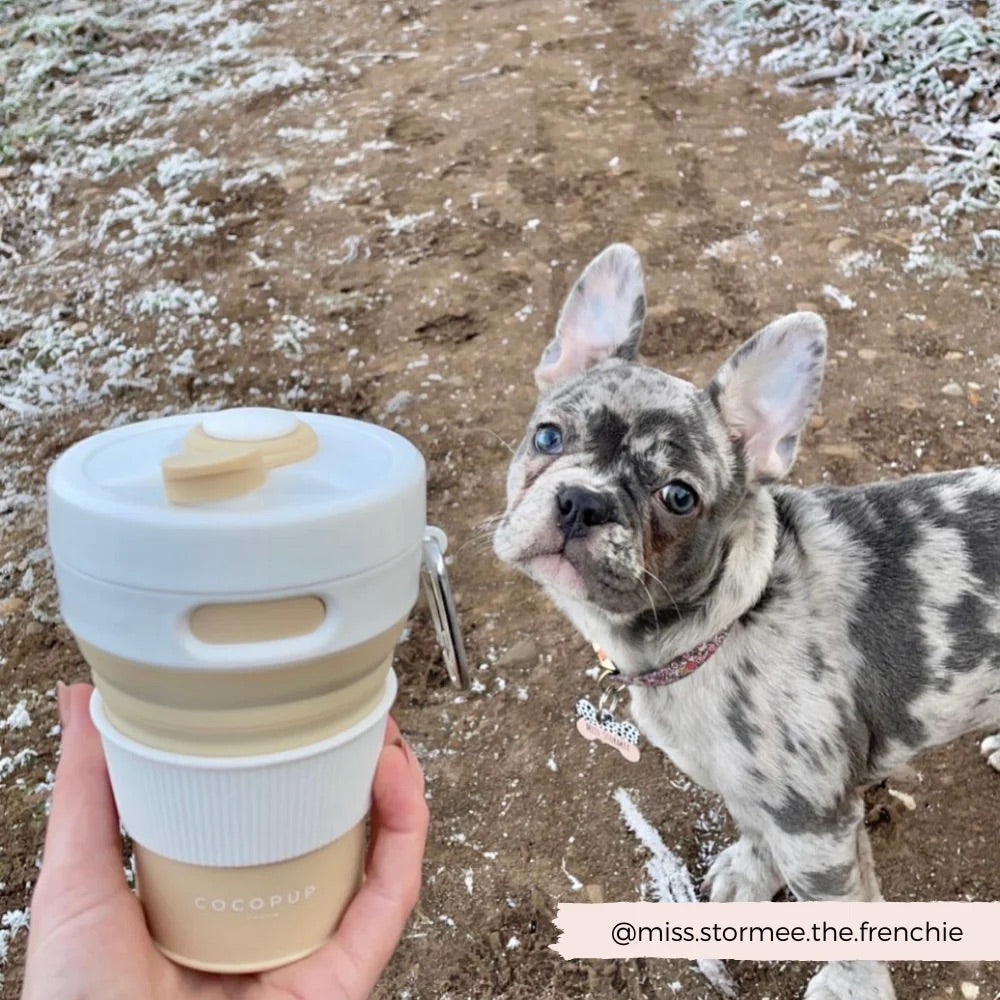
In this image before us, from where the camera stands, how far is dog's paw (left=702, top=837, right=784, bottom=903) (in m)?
3.18

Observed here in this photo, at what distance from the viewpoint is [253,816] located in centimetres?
151

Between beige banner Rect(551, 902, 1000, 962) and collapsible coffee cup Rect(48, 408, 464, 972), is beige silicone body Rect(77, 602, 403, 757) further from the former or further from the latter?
beige banner Rect(551, 902, 1000, 962)

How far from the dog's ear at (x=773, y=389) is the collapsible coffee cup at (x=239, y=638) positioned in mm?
1419

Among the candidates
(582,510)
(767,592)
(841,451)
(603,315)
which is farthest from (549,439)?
(841,451)

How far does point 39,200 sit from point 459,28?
4.26 m

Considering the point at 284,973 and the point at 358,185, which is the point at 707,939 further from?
the point at 358,185

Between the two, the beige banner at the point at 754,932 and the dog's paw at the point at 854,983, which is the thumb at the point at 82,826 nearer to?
the beige banner at the point at 754,932

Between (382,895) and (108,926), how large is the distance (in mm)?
504

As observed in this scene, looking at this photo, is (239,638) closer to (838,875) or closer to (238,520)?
(238,520)

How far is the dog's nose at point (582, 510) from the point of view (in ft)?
8.04

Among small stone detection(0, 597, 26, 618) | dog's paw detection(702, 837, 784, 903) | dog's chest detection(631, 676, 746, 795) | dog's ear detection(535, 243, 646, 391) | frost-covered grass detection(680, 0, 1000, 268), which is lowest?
dog's paw detection(702, 837, 784, 903)

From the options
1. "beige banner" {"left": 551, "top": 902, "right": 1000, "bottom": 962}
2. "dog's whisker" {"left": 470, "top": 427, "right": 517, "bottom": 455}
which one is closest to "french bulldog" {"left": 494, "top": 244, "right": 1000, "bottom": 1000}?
"beige banner" {"left": 551, "top": 902, "right": 1000, "bottom": 962}

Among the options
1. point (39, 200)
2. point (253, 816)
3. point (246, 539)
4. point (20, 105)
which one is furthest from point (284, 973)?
point (20, 105)

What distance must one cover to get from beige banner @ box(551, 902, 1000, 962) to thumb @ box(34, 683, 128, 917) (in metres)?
1.75
